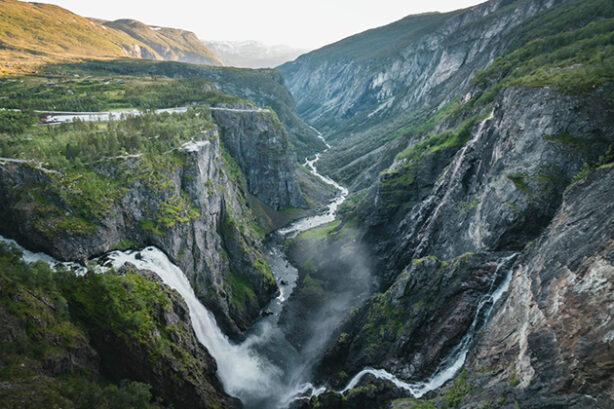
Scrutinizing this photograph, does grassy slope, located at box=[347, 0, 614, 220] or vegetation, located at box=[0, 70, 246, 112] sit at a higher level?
vegetation, located at box=[0, 70, 246, 112]

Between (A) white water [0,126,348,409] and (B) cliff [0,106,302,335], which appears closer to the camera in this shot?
(B) cliff [0,106,302,335]

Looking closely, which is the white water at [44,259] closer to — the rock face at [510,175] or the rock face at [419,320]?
the rock face at [419,320]

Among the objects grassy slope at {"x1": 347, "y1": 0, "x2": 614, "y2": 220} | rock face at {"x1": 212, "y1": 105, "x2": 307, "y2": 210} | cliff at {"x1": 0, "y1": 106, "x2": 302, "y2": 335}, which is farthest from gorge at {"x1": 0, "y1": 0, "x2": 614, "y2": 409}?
rock face at {"x1": 212, "y1": 105, "x2": 307, "y2": 210}

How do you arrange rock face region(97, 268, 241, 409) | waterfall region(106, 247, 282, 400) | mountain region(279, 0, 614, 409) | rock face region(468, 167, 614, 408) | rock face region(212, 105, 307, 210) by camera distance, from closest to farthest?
rock face region(468, 167, 614, 408)
mountain region(279, 0, 614, 409)
rock face region(97, 268, 241, 409)
waterfall region(106, 247, 282, 400)
rock face region(212, 105, 307, 210)

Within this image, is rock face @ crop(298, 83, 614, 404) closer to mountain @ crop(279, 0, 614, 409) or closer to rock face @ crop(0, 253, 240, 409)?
mountain @ crop(279, 0, 614, 409)

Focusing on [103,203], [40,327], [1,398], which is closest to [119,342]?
[40,327]

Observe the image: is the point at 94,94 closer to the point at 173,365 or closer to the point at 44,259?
the point at 44,259

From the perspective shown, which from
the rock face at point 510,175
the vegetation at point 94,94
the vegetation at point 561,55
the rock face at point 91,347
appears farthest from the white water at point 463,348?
the vegetation at point 94,94

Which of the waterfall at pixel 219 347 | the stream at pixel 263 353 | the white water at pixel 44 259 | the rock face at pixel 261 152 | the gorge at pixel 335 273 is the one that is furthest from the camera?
the rock face at pixel 261 152
